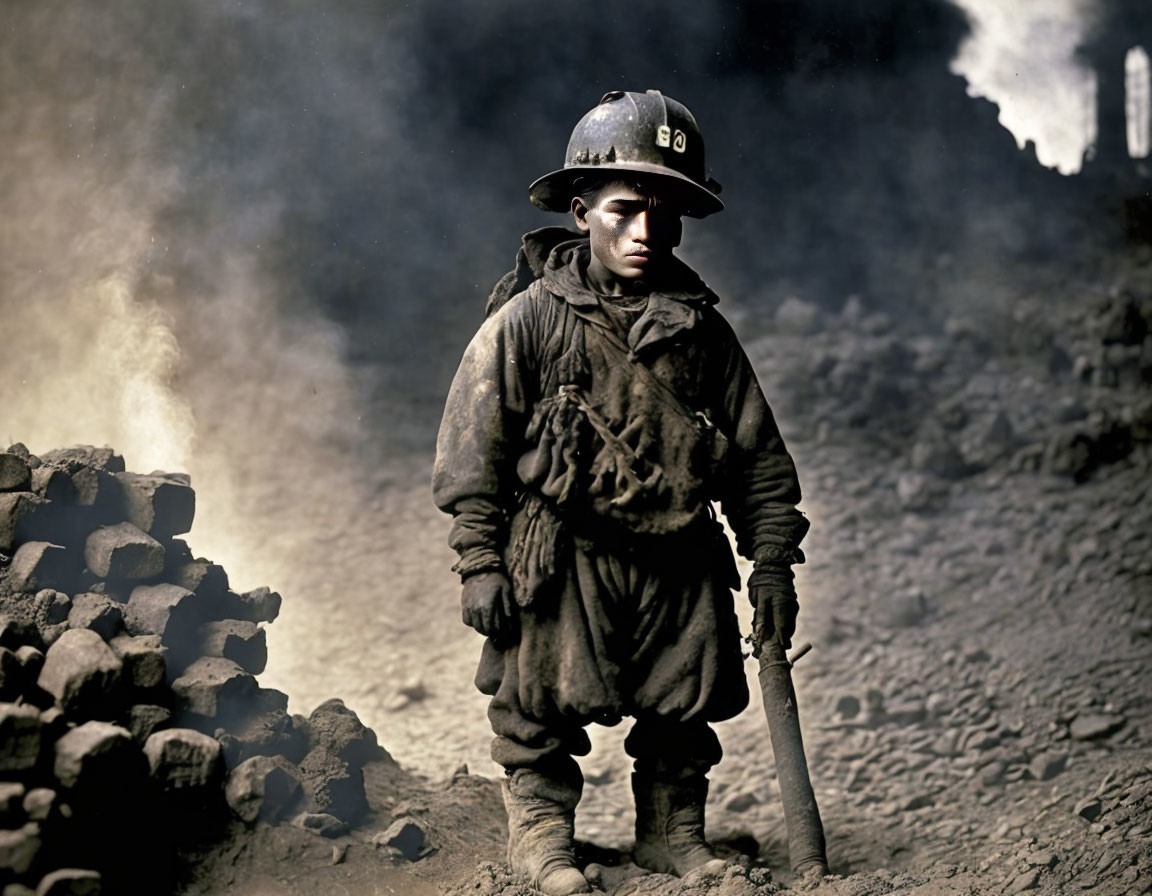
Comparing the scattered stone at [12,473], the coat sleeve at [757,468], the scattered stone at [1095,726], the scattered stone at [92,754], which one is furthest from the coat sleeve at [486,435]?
the scattered stone at [1095,726]

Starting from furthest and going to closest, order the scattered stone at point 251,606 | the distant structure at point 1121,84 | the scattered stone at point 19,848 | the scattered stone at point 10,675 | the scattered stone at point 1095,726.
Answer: the distant structure at point 1121,84 < the scattered stone at point 1095,726 < the scattered stone at point 251,606 < the scattered stone at point 10,675 < the scattered stone at point 19,848

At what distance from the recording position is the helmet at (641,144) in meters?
3.67

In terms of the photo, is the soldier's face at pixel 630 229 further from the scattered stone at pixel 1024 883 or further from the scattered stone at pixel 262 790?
the scattered stone at pixel 1024 883

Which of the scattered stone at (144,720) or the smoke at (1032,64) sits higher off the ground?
the smoke at (1032,64)

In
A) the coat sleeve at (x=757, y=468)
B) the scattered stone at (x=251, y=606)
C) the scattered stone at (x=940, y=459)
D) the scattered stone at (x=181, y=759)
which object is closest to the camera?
the scattered stone at (x=181, y=759)

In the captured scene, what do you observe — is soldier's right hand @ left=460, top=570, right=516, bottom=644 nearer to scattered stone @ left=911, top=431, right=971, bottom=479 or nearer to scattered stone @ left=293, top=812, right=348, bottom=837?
scattered stone @ left=293, top=812, right=348, bottom=837

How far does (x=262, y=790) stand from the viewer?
3883mm

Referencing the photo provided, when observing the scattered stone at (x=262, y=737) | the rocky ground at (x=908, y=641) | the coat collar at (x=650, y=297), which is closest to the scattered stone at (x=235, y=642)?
the scattered stone at (x=262, y=737)

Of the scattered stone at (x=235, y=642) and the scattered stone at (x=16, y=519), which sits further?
the scattered stone at (x=235, y=642)

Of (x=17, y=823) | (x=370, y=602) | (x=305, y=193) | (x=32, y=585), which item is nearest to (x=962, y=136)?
(x=305, y=193)

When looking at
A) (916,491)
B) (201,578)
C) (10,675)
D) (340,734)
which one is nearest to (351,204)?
(916,491)

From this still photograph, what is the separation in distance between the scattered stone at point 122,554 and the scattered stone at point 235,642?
237 millimetres

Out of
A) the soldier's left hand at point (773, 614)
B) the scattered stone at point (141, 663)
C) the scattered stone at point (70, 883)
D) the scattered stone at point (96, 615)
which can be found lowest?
the scattered stone at point (70, 883)

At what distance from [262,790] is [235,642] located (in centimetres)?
58
